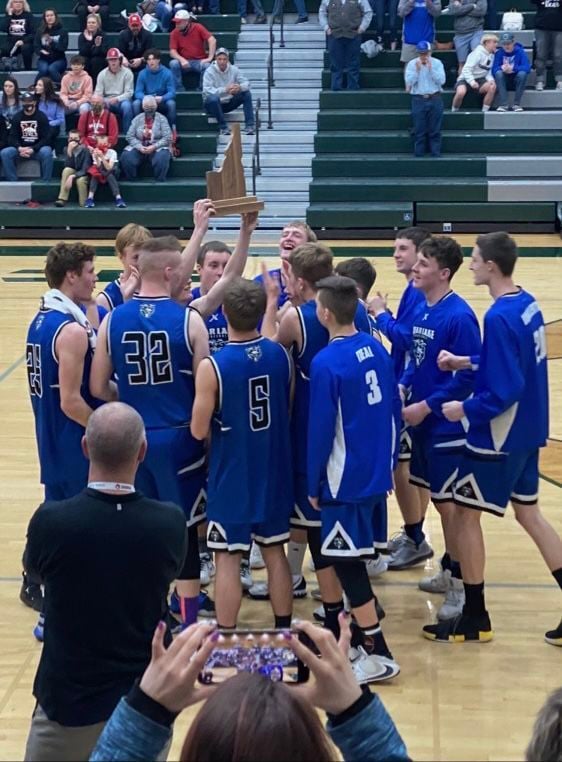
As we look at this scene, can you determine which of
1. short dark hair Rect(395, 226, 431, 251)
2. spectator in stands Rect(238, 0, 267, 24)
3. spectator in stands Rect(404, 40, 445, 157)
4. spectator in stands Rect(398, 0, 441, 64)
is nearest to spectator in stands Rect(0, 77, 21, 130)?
spectator in stands Rect(238, 0, 267, 24)

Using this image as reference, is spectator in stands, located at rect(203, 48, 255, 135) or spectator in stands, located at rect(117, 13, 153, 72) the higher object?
spectator in stands, located at rect(117, 13, 153, 72)

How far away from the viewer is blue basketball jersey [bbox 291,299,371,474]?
5387 mm

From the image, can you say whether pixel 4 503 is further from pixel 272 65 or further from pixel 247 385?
pixel 272 65

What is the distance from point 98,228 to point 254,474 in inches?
549

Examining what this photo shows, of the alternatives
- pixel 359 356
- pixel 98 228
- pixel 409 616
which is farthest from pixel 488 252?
pixel 98 228

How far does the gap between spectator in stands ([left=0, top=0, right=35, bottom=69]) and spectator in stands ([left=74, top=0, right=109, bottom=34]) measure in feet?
2.81

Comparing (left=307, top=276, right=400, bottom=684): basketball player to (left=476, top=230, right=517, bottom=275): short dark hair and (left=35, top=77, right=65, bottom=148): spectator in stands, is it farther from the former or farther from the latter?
(left=35, top=77, right=65, bottom=148): spectator in stands

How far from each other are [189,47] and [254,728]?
64.5ft

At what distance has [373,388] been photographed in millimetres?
4961

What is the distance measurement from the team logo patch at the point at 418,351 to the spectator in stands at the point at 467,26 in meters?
15.7

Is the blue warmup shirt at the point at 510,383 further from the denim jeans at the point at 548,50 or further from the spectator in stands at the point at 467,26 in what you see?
the spectator in stands at the point at 467,26

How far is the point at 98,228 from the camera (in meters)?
18.5

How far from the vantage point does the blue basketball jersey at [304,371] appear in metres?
5.39

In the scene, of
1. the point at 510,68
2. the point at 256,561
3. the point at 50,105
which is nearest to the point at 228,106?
the point at 50,105
